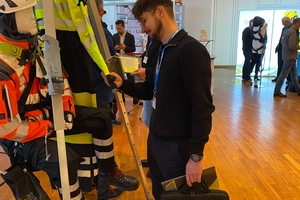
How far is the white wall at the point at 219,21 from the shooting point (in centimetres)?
983

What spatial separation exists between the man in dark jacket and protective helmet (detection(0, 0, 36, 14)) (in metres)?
0.53

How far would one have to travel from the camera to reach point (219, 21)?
10062 mm

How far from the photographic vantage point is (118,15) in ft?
28.6

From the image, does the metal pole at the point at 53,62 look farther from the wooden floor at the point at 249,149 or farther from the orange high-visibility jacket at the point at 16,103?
the wooden floor at the point at 249,149

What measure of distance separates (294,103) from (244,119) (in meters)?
1.63

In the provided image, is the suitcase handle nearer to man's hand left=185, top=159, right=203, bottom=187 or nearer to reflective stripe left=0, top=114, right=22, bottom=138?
man's hand left=185, top=159, right=203, bottom=187

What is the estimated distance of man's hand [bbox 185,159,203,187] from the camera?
135 cm

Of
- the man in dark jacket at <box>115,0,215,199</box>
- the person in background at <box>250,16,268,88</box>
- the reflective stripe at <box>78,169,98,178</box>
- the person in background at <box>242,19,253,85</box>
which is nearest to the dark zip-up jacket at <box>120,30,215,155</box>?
the man in dark jacket at <box>115,0,215,199</box>

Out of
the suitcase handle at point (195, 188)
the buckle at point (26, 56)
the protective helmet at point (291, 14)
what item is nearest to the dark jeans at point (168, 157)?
the suitcase handle at point (195, 188)

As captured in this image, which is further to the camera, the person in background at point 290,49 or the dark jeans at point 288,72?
the dark jeans at point 288,72

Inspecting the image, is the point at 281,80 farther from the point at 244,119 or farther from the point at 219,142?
the point at 219,142

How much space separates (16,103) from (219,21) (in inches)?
383

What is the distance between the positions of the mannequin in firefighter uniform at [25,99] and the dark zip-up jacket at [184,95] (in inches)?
18.8

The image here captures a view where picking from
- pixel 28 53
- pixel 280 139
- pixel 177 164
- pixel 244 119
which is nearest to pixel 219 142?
pixel 280 139
